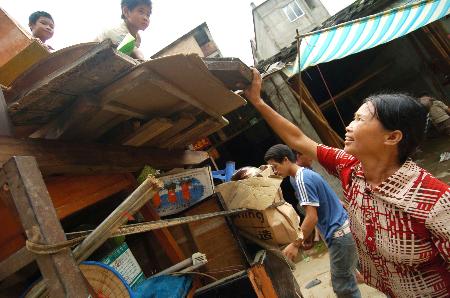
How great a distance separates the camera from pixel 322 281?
639 centimetres

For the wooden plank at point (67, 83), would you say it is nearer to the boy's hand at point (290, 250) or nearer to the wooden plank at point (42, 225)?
the wooden plank at point (42, 225)

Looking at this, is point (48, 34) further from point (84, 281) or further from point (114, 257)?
point (84, 281)

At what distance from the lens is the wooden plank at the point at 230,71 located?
2496mm

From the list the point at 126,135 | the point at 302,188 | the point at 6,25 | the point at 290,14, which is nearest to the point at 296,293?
the point at 302,188

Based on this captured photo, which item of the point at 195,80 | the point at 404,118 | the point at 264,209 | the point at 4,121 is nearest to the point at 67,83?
the point at 4,121

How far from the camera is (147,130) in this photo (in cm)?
295

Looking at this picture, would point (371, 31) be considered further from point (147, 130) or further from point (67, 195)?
point (67, 195)

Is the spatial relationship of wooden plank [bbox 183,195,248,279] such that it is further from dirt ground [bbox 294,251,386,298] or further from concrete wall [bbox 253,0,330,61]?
concrete wall [bbox 253,0,330,61]

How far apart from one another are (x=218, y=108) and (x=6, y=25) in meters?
2.08

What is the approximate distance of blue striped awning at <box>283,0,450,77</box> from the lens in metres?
6.91

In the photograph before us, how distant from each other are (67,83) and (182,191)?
7.54ft

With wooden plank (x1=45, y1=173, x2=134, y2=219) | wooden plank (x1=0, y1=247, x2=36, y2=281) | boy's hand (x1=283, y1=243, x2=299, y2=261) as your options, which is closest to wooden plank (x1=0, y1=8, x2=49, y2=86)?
wooden plank (x1=45, y1=173, x2=134, y2=219)

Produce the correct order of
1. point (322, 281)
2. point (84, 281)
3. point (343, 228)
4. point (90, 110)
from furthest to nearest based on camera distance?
point (322, 281) < point (343, 228) < point (90, 110) < point (84, 281)

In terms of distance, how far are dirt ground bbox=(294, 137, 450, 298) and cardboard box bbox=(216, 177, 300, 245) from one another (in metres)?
2.31
